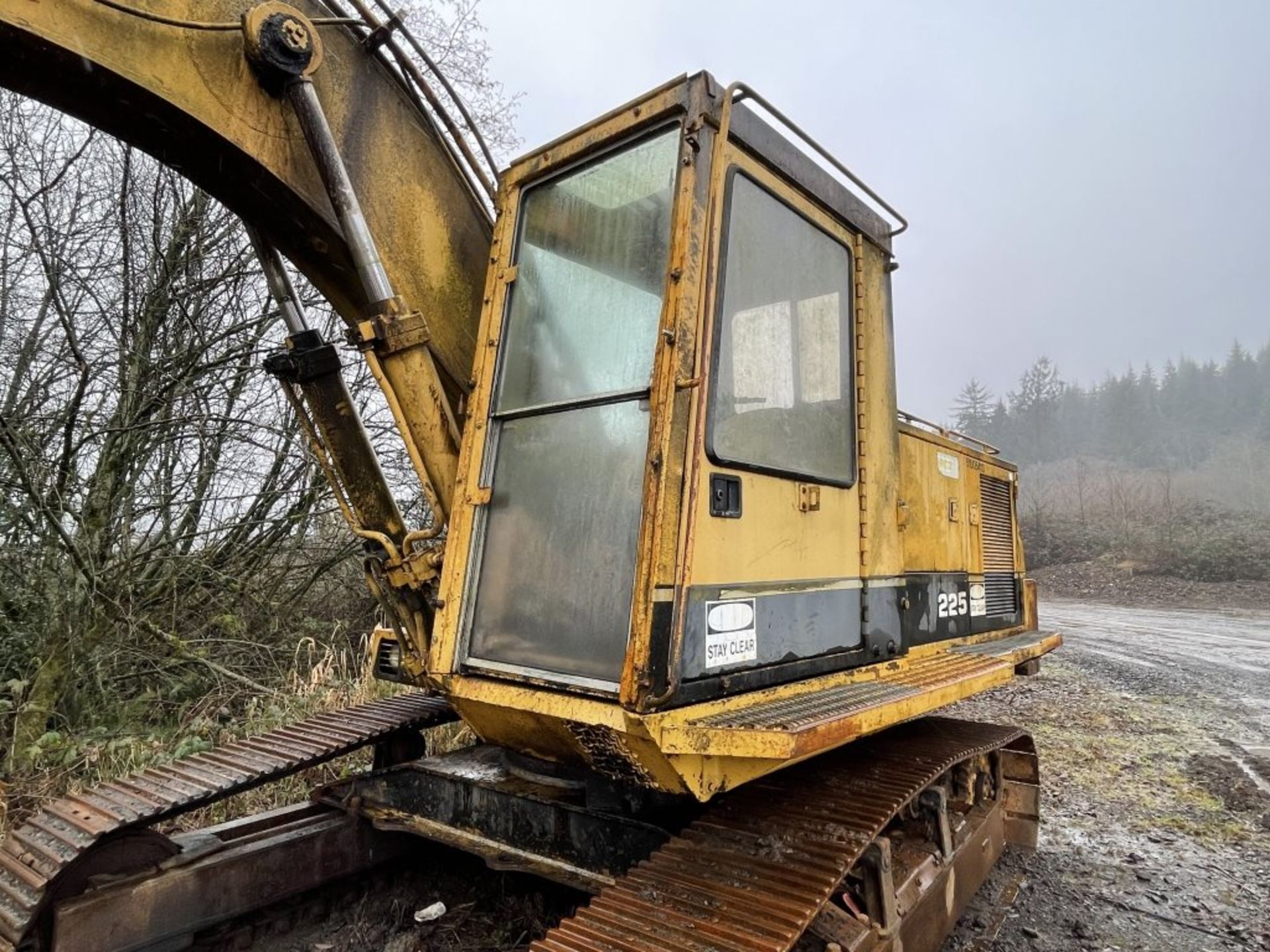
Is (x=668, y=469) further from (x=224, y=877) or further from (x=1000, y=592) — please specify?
(x=1000, y=592)

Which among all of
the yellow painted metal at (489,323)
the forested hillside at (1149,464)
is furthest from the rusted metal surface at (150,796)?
the forested hillside at (1149,464)

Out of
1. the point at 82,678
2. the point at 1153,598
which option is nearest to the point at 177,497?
the point at 82,678

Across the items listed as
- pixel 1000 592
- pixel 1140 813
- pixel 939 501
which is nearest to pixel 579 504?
pixel 939 501

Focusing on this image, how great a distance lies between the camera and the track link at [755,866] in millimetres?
2062

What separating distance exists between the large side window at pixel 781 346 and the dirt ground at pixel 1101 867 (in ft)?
6.43

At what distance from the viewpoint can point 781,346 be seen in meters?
2.64

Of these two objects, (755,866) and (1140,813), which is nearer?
(755,866)

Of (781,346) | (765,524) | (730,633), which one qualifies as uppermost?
(781,346)

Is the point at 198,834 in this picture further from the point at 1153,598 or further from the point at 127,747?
the point at 1153,598

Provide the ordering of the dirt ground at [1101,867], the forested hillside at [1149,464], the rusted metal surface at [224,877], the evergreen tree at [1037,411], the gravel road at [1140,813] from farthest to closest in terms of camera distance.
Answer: the evergreen tree at [1037,411], the forested hillside at [1149,464], the gravel road at [1140,813], the dirt ground at [1101,867], the rusted metal surface at [224,877]

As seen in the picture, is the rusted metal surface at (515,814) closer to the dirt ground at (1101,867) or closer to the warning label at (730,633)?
the dirt ground at (1101,867)

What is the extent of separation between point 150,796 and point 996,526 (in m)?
4.20

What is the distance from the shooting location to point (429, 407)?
267 cm

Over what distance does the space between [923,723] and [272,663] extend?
4987 millimetres
